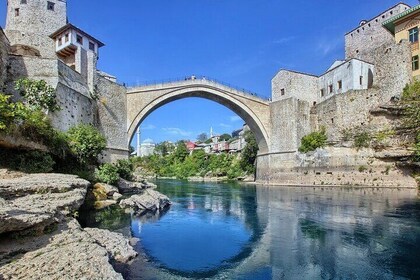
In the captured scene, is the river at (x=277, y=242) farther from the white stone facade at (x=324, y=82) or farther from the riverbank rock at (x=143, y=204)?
the white stone facade at (x=324, y=82)

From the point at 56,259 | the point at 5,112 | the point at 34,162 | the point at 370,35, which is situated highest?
the point at 370,35

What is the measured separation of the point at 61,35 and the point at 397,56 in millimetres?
25761

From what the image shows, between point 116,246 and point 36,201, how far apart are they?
6.98 ft

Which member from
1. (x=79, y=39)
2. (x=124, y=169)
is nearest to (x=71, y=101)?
(x=124, y=169)

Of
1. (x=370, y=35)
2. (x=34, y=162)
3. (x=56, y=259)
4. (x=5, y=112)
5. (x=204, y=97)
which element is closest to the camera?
(x=56, y=259)

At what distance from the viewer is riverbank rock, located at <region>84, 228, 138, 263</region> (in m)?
6.54

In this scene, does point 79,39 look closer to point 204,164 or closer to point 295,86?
point 295,86

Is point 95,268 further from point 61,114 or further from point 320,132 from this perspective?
point 320,132

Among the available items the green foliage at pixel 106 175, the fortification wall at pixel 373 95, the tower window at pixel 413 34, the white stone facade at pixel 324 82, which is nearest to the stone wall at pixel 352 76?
the white stone facade at pixel 324 82

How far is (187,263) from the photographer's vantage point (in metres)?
6.96

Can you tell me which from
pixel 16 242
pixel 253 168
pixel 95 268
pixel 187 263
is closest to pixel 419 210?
pixel 187 263

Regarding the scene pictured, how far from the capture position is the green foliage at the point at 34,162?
11.0m

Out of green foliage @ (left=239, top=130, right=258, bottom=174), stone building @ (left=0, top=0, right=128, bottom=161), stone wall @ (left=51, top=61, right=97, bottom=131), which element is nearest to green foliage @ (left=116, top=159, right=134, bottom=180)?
stone building @ (left=0, top=0, right=128, bottom=161)

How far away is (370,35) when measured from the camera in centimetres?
3297
